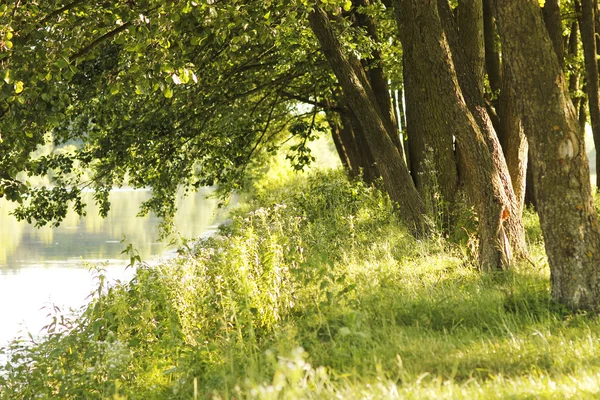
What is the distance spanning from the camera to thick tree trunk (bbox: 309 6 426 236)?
37.7ft

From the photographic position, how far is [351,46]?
12.2 m

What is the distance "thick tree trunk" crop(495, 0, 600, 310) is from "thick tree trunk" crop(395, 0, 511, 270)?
200 cm

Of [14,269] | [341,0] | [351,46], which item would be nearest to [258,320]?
[341,0]

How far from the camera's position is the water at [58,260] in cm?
1499

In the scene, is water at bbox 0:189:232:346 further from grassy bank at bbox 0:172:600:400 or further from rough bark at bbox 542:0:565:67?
rough bark at bbox 542:0:565:67

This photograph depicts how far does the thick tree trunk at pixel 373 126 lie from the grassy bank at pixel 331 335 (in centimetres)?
134

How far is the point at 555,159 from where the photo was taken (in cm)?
641

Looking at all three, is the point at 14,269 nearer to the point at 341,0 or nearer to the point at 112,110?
the point at 112,110

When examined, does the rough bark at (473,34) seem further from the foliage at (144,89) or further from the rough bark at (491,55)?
the rough bark at (491,55)

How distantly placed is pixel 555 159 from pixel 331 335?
2.43 metres

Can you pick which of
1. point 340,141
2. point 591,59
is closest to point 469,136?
point 591,59

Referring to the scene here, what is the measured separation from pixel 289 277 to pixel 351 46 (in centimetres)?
557

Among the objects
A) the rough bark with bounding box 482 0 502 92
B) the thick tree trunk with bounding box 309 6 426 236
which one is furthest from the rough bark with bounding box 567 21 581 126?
the thick tree trunk with bounding box 309 6 426 236

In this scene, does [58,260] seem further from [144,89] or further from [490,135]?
[490,135]
